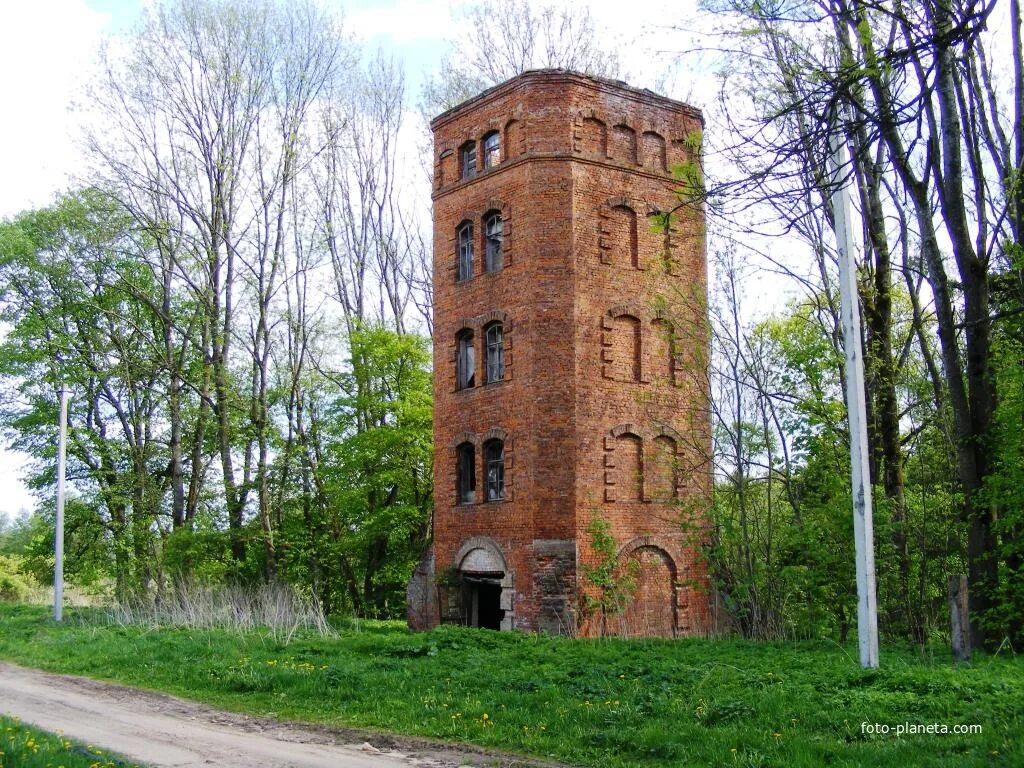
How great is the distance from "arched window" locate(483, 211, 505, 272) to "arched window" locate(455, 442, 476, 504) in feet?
14.9

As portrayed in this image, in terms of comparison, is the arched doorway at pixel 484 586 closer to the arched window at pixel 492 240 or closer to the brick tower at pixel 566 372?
the brick tower at pixel 566 372

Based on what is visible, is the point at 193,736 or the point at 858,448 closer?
the point at 193,736

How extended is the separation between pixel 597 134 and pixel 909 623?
→ 43.6ft

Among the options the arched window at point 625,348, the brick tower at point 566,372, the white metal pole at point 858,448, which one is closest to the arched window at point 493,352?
the brick tower at point 566,372

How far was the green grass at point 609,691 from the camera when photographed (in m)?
9.06

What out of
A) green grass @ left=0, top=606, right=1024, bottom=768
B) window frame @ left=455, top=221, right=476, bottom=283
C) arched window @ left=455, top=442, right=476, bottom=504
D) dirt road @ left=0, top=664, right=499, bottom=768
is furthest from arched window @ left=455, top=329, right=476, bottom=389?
dirt road @ left=0, top=664, right=499, bottom=768

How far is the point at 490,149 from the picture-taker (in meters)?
25.0

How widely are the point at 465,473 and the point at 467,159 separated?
27.1 feet

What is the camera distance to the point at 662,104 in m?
25.1

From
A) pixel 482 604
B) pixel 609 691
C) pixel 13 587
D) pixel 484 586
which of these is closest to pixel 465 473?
pixel 484 586

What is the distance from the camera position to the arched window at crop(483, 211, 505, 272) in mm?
24438

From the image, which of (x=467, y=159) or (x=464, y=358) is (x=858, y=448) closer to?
(x=464, y=358)

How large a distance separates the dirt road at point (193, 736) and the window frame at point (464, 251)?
13481mm

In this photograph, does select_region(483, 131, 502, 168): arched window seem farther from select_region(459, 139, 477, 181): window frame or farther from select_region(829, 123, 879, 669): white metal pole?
select_region(829, 123, 879, 669): white metal pole
